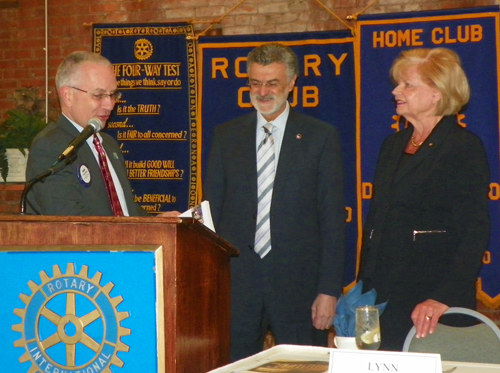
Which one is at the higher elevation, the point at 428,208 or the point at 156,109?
the point at 156,109

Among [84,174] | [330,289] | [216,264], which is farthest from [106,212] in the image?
[330,289]

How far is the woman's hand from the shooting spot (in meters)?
2.37

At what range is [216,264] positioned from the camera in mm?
2234

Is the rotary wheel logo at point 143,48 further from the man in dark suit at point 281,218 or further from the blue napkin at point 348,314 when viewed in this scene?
the blue napkin at point 348,314

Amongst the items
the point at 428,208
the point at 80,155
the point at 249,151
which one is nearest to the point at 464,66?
the point at 249,151

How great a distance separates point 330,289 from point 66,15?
3149 millimetres

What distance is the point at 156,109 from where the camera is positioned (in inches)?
190

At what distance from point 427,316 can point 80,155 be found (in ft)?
4.46

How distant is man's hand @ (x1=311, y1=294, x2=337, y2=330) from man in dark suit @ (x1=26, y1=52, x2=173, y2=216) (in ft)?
2.76

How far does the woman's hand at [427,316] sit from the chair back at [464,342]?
0.06 feet

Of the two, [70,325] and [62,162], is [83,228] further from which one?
[62,162]

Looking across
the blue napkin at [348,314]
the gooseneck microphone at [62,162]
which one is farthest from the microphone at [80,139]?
the blue napkin at [348,314]

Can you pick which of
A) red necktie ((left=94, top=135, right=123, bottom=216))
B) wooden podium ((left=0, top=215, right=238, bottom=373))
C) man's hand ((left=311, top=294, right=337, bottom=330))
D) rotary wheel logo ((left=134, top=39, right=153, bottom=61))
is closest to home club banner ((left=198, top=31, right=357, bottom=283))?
rotary wheel logo ((left=134, top=39, right=153, bottom=61))

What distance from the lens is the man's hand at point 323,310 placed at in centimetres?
310
